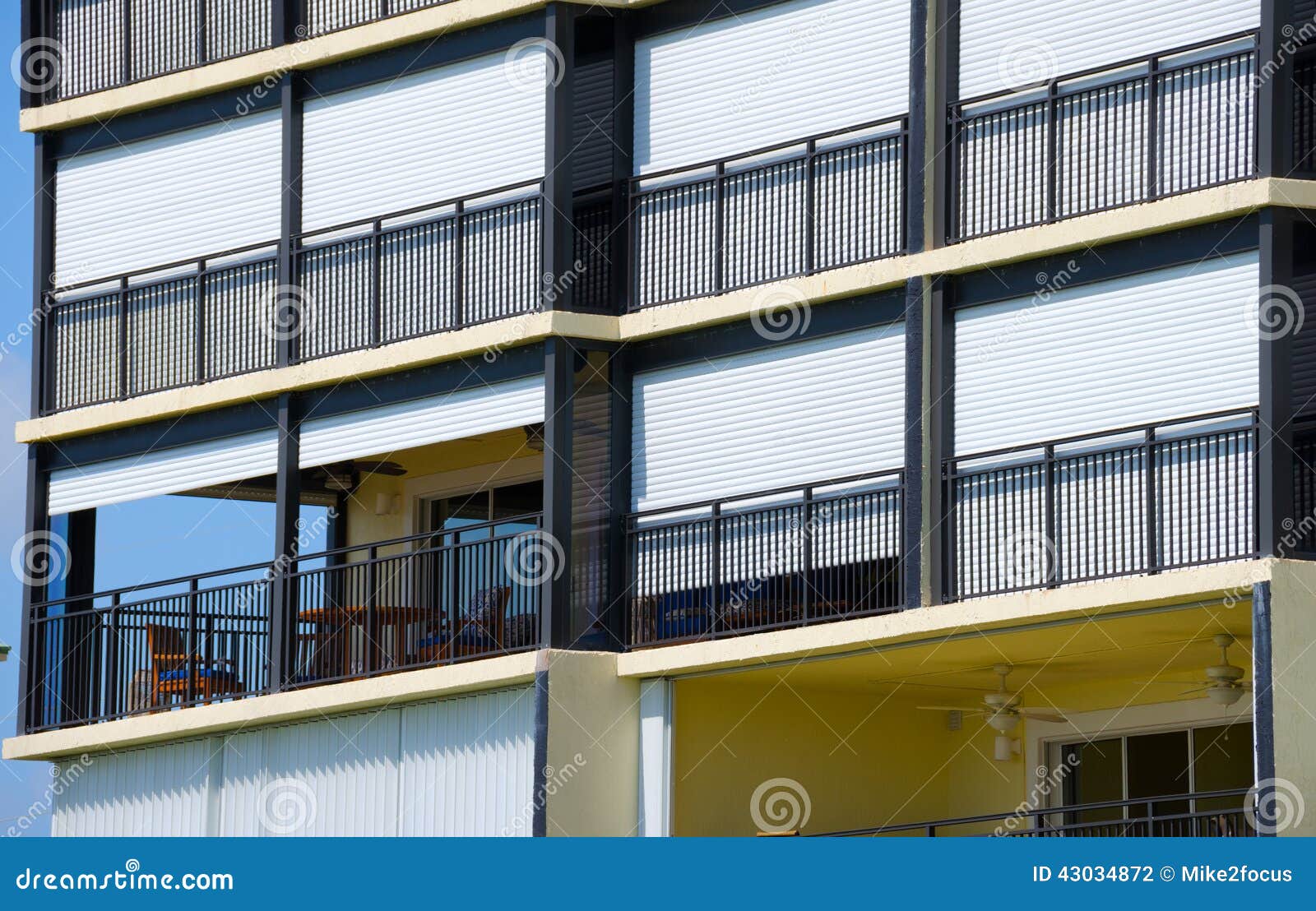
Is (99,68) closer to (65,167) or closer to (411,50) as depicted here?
(65,167)

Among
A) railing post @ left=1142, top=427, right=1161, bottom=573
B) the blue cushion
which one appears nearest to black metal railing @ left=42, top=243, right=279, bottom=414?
the blue cushion

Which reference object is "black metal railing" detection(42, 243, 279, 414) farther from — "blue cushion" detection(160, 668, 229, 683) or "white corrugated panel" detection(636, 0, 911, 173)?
"white corrugated panel" detection(636, 0, 911, 173)

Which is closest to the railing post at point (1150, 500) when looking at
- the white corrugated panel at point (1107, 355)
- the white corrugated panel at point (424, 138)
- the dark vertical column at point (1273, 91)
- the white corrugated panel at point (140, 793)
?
the white corrugated panel at point (1107, 355)

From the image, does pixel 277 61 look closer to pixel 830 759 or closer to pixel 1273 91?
pixel 830 759

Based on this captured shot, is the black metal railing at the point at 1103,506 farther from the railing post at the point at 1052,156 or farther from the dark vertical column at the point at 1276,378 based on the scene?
the railing post at the point at 1052,156

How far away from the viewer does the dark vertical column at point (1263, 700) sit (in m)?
21.9

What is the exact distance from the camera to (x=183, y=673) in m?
28.6

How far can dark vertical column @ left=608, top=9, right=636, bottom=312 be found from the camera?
27047mm

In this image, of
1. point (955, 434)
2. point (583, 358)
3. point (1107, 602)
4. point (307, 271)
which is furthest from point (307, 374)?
point (1107, 602)

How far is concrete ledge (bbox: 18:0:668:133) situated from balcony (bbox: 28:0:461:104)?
17 centimetres

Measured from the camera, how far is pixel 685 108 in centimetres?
2702

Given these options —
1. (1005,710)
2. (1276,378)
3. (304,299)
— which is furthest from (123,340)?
(1276,378)

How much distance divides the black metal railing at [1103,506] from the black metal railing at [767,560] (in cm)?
75

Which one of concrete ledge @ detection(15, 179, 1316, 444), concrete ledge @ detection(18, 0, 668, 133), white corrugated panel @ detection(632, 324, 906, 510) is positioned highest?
concrete ledge @ detection(18, 0, 668, 133)
